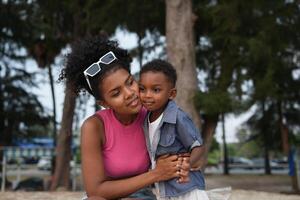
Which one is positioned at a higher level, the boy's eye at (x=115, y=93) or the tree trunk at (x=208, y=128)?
the tree trunk at (x=208, y=128)

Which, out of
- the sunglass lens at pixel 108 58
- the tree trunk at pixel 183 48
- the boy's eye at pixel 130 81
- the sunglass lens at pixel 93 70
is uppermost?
the tree trunk at pixel 183 48

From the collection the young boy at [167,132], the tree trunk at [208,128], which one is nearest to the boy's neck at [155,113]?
the young boy at [167,132]

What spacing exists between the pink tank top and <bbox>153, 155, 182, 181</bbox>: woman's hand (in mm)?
122

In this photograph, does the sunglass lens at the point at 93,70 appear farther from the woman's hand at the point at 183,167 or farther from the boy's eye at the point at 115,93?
the woman's hand at the point at 183,167

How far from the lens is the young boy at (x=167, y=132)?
2.24 metres

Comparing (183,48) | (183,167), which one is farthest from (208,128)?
(183,167)

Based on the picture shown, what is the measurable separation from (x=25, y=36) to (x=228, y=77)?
9.18 m

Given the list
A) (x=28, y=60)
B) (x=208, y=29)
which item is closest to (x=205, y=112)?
(x=208, y=29)

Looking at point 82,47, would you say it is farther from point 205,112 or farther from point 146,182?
point 205,112

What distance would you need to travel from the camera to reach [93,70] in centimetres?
222

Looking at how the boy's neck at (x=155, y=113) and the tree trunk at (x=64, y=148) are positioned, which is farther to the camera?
the tree trunk at (x=64, y=148)

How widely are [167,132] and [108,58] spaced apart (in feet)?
1.49

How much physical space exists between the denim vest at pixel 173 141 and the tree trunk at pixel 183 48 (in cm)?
646

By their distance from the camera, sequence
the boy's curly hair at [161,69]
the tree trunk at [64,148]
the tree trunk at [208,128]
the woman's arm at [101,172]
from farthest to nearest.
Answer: the tree trunk at [64,148] < the tree trunk at [208,128] < the boy's curly hair at [161,69] < the woman's arm at [101,172]
